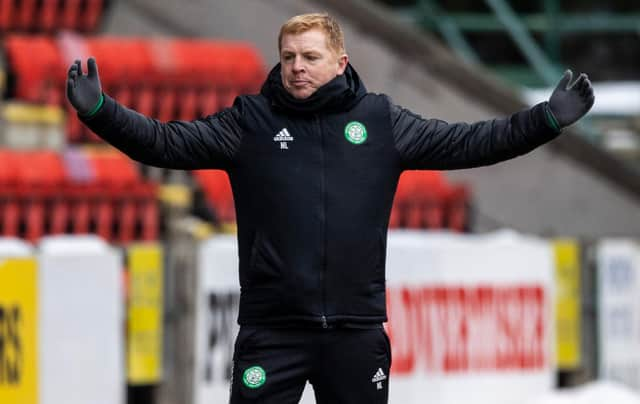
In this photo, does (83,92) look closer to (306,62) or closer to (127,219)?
(306,62)

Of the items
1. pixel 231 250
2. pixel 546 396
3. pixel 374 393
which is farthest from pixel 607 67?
pixel 374 393

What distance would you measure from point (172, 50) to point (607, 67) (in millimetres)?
6804

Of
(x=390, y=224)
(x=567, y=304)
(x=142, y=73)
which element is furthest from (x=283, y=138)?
(x=142, y=73)

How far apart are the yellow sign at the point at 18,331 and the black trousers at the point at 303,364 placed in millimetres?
3112

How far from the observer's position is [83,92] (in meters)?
4.46

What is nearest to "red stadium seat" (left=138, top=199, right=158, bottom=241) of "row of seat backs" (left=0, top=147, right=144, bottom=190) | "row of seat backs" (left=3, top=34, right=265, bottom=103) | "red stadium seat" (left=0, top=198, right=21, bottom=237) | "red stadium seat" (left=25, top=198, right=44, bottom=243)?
"row of seat backs" (left=0, top=147, right=144, bottom=190)

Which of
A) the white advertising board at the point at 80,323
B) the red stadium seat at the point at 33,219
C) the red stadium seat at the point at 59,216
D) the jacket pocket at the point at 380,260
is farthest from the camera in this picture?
the red stadium seat at the point at 59,216

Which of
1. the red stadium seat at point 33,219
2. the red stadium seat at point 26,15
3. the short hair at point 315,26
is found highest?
the red stadium seat at point 26,15

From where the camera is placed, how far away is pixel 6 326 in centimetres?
754

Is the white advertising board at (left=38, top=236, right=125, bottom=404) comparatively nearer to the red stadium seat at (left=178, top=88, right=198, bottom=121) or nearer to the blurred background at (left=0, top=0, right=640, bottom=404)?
the blurred background at (left=0, top=0, right=640, bottom=404)

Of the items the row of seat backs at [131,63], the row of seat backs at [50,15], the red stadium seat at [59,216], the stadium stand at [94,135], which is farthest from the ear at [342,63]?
the row of seat backs at [50,15]

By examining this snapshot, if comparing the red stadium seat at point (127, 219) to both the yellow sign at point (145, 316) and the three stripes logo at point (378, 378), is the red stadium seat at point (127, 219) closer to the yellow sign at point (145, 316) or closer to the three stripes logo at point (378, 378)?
the yellow sign at point (145, 316)

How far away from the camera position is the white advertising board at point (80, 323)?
780 centimetres

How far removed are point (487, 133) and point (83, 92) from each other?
1.20 metres
